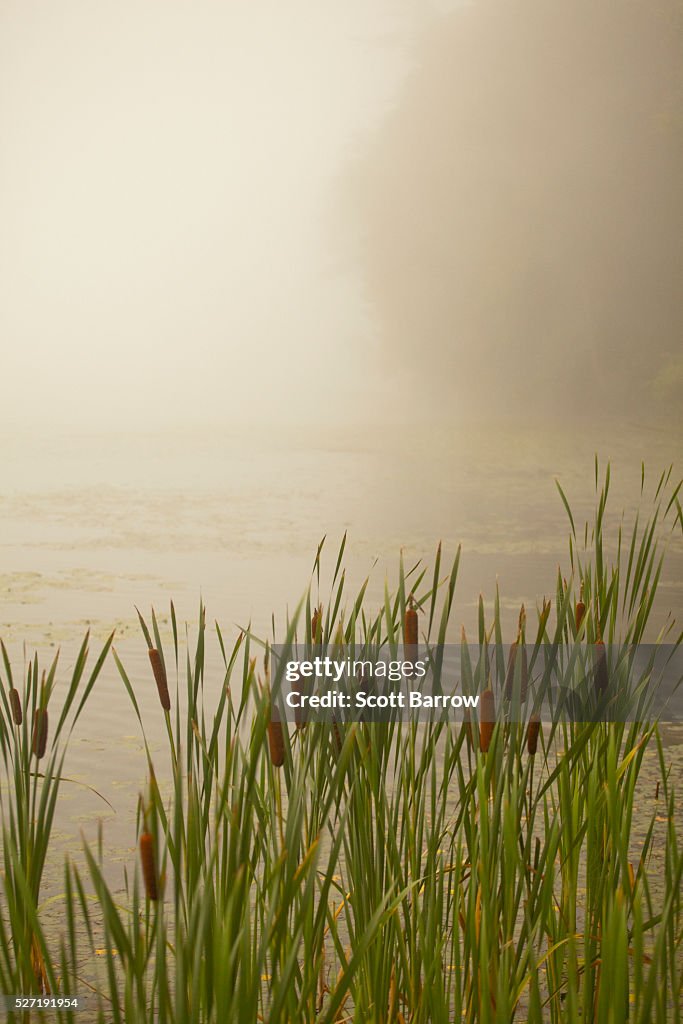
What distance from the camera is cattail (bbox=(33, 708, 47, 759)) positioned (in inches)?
33.5

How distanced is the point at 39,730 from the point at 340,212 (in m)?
5.71

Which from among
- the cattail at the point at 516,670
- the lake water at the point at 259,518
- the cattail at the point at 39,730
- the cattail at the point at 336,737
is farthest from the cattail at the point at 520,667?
the lake water at the point at 259,518

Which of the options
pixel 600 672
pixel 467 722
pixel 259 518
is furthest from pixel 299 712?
pixel 259 518

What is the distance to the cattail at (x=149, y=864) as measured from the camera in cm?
53

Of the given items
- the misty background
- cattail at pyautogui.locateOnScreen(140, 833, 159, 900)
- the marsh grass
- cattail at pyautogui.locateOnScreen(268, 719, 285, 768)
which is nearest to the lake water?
the misty background

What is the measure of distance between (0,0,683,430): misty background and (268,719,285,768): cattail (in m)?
5.41

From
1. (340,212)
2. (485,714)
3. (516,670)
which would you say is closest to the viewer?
(485,714)

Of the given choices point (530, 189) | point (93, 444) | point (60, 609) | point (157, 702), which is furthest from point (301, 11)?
point (157, 702)

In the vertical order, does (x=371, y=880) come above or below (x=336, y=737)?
below

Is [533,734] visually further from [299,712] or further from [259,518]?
[259,518]

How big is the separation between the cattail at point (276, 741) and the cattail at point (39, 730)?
0.19 meters

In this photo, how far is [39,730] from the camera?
869 mm

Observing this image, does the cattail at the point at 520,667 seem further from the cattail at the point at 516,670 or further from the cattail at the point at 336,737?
the cattail at the point at 336,737

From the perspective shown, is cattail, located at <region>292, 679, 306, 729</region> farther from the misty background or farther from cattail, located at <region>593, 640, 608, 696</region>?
the misty background
